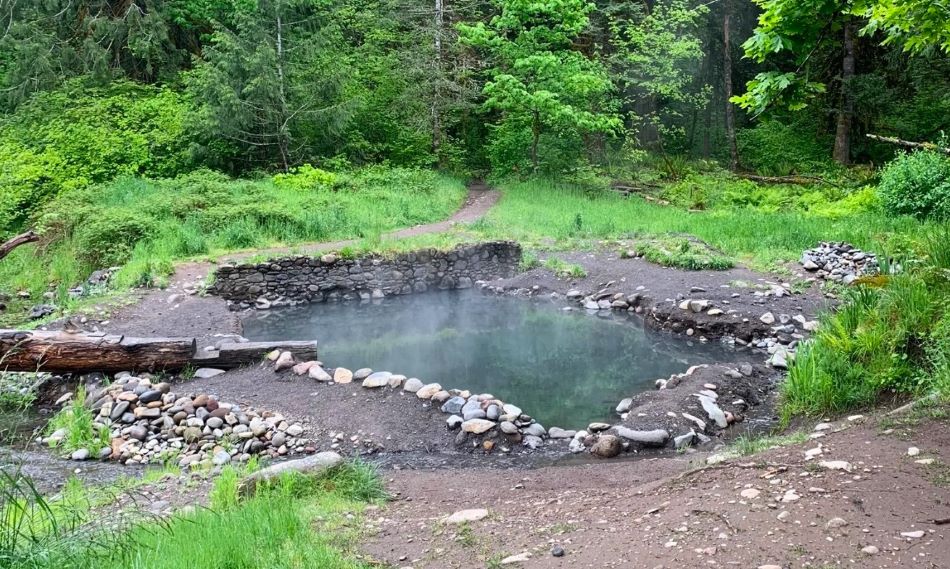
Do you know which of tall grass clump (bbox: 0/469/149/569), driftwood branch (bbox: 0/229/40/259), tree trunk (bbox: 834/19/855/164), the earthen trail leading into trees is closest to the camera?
tall grass clump (bbox: 0/469/149/569)

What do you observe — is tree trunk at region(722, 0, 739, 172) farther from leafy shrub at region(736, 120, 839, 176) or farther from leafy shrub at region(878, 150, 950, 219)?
leafy shrub at region(878, 150, 950, 219)

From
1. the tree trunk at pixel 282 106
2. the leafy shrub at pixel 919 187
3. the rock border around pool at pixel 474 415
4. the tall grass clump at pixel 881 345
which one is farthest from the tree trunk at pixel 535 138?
the tall grass clump at pixel 881 345

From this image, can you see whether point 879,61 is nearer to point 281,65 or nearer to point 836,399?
point 281,65

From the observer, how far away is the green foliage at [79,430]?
22.2 ft

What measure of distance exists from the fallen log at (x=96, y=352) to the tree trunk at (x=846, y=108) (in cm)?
2096

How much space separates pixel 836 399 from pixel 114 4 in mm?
26148

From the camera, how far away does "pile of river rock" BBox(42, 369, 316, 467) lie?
6668 mm

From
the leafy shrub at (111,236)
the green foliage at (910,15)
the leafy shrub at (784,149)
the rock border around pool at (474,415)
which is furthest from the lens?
the leafy shrub at (784,149)

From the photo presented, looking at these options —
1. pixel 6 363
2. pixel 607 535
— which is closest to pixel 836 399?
pixel 607 535

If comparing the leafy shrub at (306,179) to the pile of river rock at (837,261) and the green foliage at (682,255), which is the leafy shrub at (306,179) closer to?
the green foliage at (682,255)

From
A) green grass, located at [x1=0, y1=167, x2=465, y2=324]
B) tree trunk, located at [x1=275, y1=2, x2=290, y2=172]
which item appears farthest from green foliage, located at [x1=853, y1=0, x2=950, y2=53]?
tree trunk, located at [x1=275, y1=2, x2=290, y2=172]

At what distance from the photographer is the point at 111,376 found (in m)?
8.23

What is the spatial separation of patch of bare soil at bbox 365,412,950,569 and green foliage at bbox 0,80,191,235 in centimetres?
1727

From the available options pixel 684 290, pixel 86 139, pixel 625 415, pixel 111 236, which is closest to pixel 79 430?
pixel 625 415
